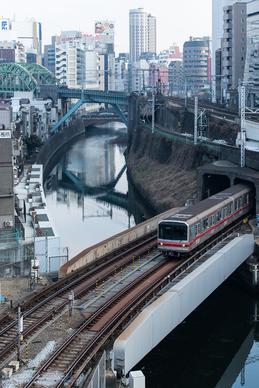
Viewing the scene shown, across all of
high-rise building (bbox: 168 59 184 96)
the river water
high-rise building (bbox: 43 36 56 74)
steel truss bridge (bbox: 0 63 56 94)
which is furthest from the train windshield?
high-rise building (bbox: 43 36 56 74)

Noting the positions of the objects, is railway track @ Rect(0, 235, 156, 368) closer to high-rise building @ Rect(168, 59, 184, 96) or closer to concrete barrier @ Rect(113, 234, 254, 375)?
concrete barrier @ Rect(113, 234, 254, 375)

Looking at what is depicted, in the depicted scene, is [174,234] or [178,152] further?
[178,152]

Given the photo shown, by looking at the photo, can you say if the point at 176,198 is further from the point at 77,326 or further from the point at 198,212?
the point at 77,326

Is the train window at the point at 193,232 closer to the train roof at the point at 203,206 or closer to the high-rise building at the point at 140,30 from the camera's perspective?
the train roof at the point at 203,206

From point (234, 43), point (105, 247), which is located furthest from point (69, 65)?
point (105, 247)

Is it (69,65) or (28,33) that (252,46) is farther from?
(28,33)

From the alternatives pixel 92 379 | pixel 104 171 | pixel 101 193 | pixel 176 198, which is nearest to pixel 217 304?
pixel 92 379
